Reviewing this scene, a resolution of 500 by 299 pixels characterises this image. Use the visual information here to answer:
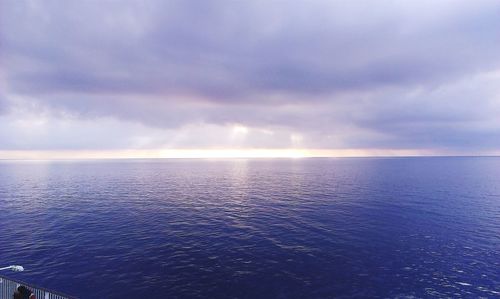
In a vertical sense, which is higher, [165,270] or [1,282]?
[1,282]

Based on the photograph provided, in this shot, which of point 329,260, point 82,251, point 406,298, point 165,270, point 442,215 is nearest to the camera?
point 406,298

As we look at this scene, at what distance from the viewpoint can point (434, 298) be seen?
2795 centimetres

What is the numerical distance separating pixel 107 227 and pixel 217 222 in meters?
23.5

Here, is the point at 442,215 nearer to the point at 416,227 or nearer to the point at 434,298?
the point at 416,227

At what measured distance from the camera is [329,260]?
36781mm

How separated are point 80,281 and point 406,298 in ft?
128

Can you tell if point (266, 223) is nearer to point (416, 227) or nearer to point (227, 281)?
point (227, 281)

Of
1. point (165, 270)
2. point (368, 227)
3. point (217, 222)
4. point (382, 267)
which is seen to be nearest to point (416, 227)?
point (368, 227)

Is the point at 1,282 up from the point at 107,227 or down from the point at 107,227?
up

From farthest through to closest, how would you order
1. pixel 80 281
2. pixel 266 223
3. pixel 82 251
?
pixel 266 223, pixel 82 251, pixel 80 281

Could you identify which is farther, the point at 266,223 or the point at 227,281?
the point at 266,223

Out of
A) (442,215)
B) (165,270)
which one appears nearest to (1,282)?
(165,270)

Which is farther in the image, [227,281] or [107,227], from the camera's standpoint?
[107,227]

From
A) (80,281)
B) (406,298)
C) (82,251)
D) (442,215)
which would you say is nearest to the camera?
(406,298)
